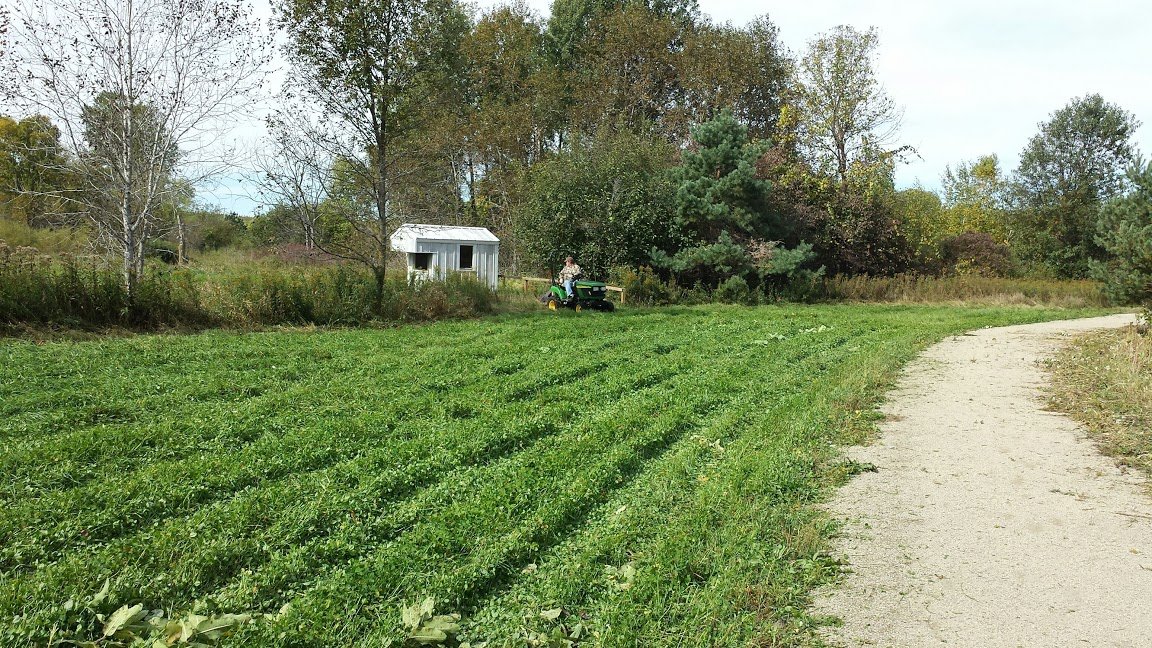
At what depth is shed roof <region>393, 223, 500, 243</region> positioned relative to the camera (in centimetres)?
2414

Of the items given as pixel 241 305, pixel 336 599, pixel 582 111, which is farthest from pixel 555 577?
pixel 582 111

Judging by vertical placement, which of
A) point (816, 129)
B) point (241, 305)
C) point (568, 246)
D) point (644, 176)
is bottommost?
point (241, 305)

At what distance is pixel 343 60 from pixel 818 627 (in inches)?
561

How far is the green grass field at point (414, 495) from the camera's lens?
3223mm

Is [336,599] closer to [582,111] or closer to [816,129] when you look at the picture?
[816,129]

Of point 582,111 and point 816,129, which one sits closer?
point 816,129

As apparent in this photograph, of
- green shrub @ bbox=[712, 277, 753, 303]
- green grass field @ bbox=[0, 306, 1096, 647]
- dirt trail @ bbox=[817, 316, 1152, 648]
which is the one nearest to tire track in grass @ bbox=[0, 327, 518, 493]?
green grass field @ bbox=[0, 306, 1096, 647]

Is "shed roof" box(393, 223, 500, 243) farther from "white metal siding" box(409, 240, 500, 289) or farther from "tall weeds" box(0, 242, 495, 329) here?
"tall weeds" box(0, 242, 495, 329)

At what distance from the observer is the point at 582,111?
33.5 meters

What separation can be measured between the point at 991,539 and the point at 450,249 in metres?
22.5

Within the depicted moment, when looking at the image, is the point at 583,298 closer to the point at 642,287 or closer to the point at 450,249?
the point at 642,287

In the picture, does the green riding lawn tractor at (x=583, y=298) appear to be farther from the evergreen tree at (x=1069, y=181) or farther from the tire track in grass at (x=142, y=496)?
the evergreen tree at (x=1069, y=181)

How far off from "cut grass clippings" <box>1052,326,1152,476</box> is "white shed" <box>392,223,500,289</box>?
1713cm

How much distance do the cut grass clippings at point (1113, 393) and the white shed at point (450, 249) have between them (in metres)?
17.1
